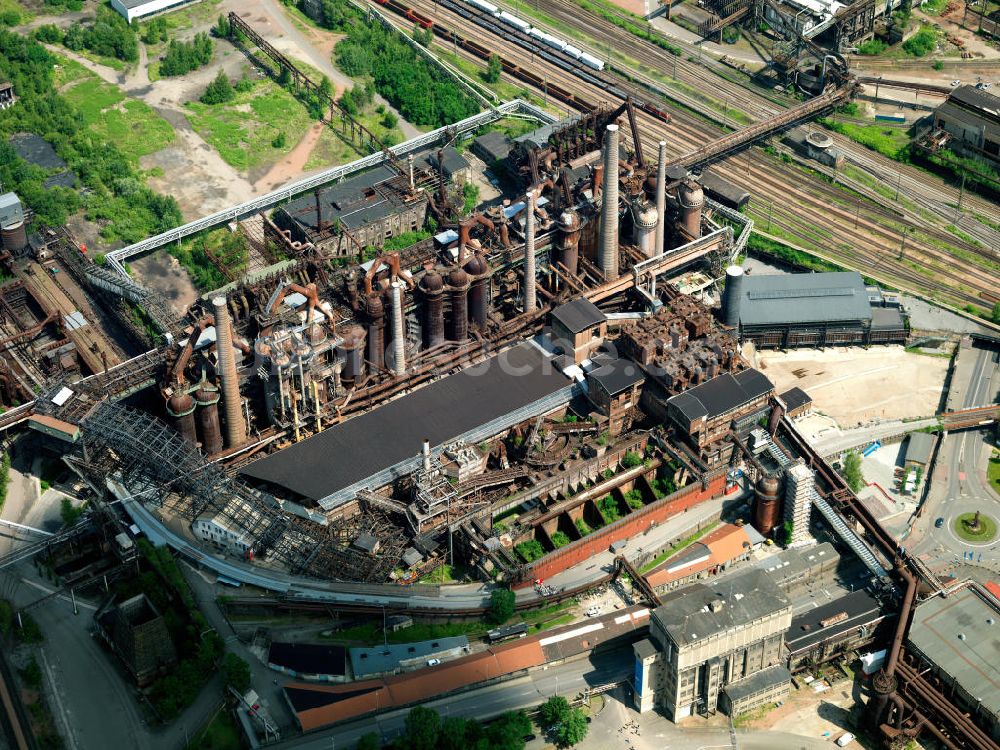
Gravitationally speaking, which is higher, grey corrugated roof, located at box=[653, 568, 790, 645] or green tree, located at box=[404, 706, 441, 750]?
grey corrugated roof, located at box=[653, 568, 790, 645]

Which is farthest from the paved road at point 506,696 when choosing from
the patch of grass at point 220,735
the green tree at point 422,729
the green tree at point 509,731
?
the patch of grass at point 220,735

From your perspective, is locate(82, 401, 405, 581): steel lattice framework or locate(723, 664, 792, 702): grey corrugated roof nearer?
locate(723, 664, 792, 702): grey corrugated roof

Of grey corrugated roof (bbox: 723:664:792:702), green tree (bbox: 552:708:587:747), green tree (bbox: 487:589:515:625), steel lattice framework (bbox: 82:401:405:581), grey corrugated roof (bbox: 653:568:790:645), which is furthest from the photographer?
steel lattice framework (bbox: 82:401:405:581)

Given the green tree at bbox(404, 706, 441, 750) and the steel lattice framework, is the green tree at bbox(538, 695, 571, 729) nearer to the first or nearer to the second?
the green tree at bbox(404, 706, 441, 750)

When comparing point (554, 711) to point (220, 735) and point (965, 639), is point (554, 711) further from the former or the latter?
point (965, 639)

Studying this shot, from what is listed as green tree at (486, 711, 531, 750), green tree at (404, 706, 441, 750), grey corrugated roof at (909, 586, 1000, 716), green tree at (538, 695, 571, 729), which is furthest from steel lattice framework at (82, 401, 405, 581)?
grey corrugated roof at (909, 586, 1000, 716)

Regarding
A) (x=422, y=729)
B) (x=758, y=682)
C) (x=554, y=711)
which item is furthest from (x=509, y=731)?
(x=758, y=682)

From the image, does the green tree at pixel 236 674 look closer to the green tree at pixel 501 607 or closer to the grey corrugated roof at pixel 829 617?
the green tree at pixel 501 607
